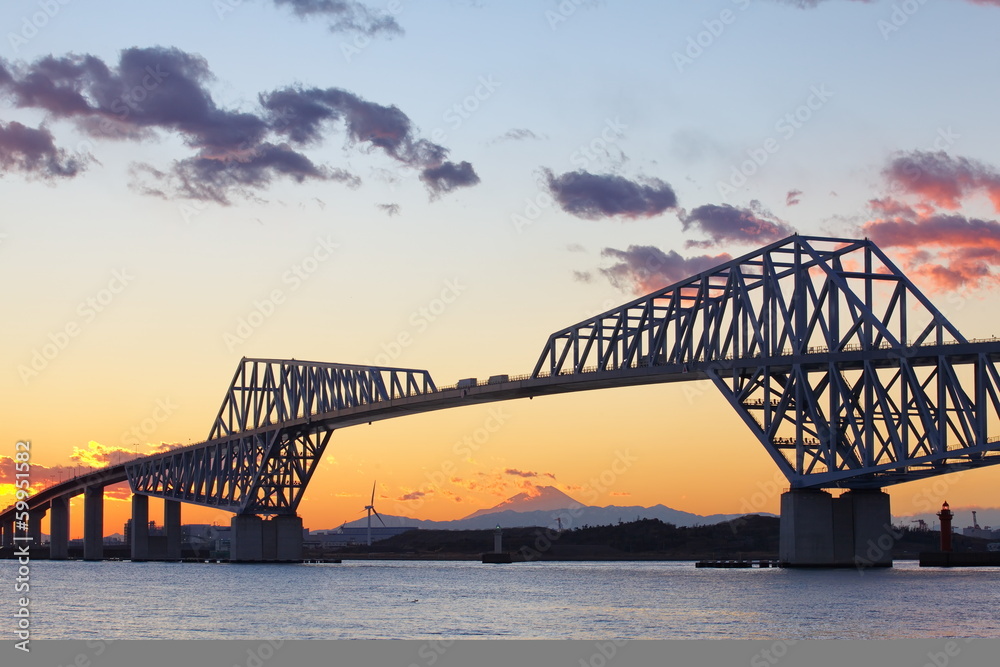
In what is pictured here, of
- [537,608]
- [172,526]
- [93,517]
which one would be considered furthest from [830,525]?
[93,517]

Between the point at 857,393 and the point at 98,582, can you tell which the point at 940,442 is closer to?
the point at 857,393

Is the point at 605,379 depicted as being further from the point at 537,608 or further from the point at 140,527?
the point at 140,527

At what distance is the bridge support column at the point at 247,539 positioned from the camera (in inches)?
5728

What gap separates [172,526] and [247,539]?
37868 millimetres

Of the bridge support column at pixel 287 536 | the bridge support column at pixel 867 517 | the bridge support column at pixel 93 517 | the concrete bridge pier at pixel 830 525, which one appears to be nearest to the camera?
the concrete bridge pier at pixel 830 525

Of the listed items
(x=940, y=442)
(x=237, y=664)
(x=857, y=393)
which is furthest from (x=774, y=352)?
(x=237, y=664)

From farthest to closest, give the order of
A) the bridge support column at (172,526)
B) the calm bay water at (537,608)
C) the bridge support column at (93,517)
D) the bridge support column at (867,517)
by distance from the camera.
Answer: the bridge support column at (93,517)
the bridge support column at (172,526)
the bridge support column at (867,517)
the calm bay water at (537,608)

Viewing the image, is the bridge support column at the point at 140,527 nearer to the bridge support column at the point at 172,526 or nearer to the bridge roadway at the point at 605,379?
the bridge support column at the point at 172,526

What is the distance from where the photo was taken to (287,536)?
14925 cm

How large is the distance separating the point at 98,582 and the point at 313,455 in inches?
1873

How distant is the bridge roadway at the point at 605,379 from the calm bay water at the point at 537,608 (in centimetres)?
1460

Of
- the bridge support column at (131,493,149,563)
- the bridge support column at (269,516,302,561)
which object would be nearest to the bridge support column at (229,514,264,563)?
the bridge support column at (269,516,302,561)

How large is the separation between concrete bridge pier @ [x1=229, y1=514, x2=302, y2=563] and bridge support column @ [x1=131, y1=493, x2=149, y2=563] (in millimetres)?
34091

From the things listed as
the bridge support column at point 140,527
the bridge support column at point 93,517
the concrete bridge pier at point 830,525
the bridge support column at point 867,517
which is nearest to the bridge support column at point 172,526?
the bridge support column at point 140,527
